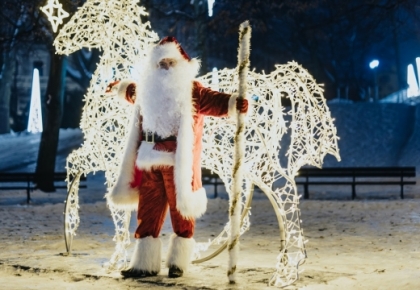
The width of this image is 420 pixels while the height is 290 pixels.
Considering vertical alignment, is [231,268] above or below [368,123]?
below

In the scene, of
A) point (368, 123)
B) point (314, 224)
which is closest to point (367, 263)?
point (314, 224)

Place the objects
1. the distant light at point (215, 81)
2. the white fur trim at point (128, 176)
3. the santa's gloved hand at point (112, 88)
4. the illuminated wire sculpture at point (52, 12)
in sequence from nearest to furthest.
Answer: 1. the white fur trim at point (128, 176)
2. the distant light at point (215, 81)
3. the santa's gloved hand at point (112, 88)
4. the illuminated wire sculpture at point (52, 12)

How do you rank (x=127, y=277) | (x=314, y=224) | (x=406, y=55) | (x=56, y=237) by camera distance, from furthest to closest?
(x=406, y=55), (x=314, y=224), (x=56, y=237), (x=127, y=277)

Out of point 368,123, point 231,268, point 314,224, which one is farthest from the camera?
point 368,123

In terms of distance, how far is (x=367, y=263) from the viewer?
26.1 feet

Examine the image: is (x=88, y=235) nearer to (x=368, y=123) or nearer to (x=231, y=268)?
(x=231, y=268)

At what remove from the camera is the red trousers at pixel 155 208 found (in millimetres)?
7168

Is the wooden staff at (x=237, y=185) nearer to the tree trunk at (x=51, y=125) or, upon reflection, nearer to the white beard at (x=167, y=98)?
the white beard at (x=167, y=98)

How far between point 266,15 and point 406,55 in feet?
61.2

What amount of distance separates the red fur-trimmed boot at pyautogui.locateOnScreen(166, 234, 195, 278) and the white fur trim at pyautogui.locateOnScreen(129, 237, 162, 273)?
5.4 inches

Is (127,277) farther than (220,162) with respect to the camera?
No

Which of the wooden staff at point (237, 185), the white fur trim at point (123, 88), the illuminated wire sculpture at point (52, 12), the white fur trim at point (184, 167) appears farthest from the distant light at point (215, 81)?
the illuminated wire sculpture at point (52, 12)

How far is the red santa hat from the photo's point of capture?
7.20 m

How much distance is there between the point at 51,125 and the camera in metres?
19.4
